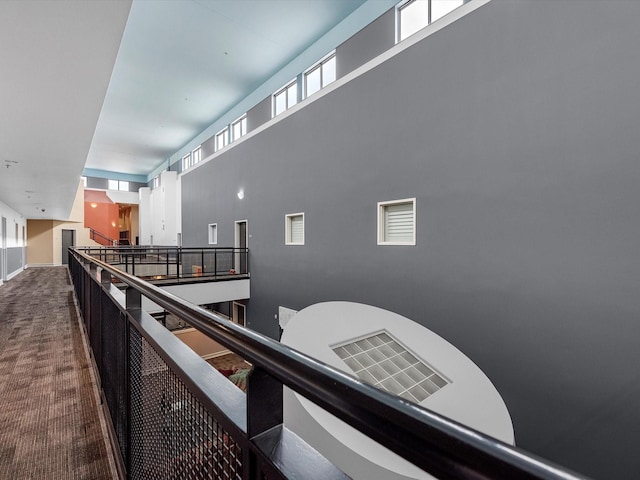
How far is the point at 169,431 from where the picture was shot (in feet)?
3.33

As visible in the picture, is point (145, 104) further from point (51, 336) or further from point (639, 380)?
point (639, 380)

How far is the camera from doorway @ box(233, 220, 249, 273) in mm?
9164

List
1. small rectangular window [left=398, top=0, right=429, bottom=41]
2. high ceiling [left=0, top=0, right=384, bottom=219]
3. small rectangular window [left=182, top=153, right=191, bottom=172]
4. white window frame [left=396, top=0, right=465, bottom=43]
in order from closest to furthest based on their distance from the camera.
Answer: high ceiling [left=0, top=0, right=384, bottom=219]
white window frame [left=396, top=0, right=465, bottom=43]
small rectangular window [left=398, top=0, right=429, bottom=41]
small rectangular window [left=182, top=153, right=191, bottom=172]

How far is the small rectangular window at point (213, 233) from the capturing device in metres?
11.0

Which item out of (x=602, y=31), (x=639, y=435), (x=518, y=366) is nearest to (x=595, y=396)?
(x=639, y=435)

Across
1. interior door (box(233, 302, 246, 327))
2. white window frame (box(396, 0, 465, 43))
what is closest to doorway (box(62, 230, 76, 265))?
interior door (box(233, 302, 246, 327))

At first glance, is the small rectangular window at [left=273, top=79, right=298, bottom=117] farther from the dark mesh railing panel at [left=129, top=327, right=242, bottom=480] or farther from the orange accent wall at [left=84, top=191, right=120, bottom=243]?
the orange accent wall at [left=84, top=191, right=120, bottom=243]

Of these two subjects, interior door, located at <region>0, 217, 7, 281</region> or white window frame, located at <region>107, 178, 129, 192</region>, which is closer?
interior door, located at <region>0, 217, 7, 281</region>

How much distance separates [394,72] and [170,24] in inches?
187

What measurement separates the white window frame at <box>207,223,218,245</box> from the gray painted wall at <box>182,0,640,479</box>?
6422mm

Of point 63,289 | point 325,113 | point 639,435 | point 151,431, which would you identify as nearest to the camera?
point 151,431

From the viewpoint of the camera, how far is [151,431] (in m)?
1.15

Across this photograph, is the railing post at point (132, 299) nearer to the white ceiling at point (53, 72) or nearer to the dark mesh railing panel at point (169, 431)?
the dark mesh railing panel at point (169, 431)

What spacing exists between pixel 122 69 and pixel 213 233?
208 inches
